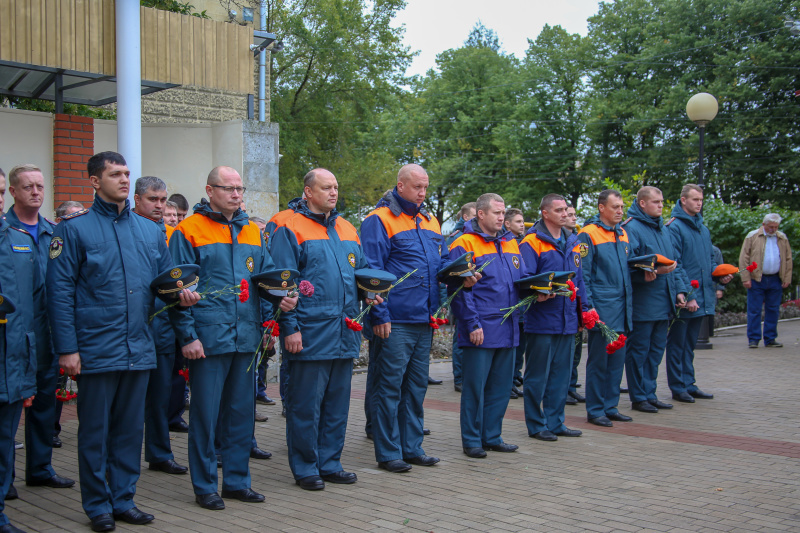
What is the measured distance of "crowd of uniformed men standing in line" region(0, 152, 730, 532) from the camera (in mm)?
4695

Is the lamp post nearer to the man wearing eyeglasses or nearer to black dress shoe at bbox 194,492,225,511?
the man wearing eyeglasses

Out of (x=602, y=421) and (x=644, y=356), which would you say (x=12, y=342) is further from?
(x=644, y=356)

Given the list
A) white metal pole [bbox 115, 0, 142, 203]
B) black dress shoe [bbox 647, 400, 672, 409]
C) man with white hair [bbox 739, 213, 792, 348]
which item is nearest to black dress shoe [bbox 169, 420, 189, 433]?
white metal pole [bbox 115, 0, 142, 203]

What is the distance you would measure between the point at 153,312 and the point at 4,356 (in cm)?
86

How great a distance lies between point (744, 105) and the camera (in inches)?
1350

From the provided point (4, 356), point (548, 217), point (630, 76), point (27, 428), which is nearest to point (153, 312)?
point (4, 356)

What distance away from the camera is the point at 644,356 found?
8695mm

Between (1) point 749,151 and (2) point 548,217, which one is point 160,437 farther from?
(1) point 749,151

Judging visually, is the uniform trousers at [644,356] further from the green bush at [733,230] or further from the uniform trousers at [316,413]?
the green bush at [733,230]

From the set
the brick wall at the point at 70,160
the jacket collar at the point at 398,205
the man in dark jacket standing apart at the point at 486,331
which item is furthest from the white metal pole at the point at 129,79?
the man in dark jacket standing apart at the point at 486,331

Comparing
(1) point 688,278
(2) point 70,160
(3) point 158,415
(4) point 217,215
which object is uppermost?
(2) point 70,160

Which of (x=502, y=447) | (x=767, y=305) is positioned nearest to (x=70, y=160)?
(x=502, y=447)

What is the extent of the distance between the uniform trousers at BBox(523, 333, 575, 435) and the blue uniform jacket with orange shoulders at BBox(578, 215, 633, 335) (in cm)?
66

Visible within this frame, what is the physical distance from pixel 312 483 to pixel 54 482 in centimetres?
181
